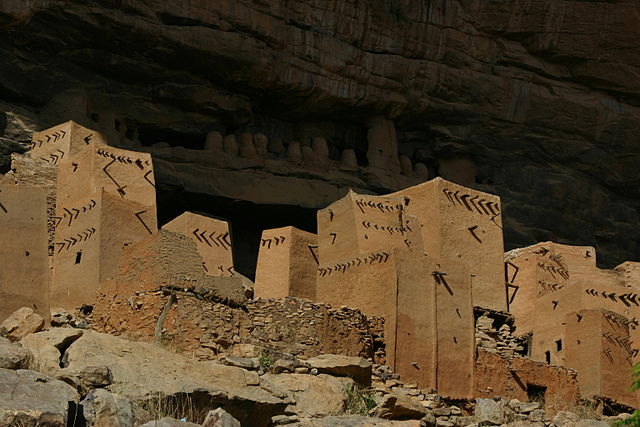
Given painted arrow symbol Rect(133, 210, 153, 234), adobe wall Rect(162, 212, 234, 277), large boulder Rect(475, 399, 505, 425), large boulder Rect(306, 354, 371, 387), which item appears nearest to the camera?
large boulder Rect(475, 399, 505, 425)

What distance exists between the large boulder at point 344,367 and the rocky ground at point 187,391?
0.05ft

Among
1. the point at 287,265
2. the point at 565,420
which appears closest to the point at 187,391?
the point at 565,420

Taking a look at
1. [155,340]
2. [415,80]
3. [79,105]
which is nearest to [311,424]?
[155,340]

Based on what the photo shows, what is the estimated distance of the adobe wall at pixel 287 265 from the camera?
31.2m

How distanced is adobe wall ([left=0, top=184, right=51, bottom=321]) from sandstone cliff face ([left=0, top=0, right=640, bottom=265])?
12.0 m

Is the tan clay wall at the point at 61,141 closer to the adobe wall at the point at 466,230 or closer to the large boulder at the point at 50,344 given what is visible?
the adobe wall at the point at 466,230

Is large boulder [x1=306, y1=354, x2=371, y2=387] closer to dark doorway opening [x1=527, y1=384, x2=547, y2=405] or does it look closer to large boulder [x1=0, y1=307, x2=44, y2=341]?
large boulder [x1=0, y1=307, x2=44, y2=341]

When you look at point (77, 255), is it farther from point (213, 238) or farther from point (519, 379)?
point (519, 379)

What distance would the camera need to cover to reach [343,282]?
91.2ft

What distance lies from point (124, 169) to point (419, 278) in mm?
9080

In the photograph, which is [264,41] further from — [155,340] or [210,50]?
[155,340]

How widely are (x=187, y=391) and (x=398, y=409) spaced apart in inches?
139

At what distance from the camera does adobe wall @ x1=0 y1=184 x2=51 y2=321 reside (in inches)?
881

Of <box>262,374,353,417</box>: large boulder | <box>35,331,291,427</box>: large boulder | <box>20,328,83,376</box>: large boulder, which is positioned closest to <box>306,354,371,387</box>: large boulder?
<box>262,374,353,417</box>: large boulder
